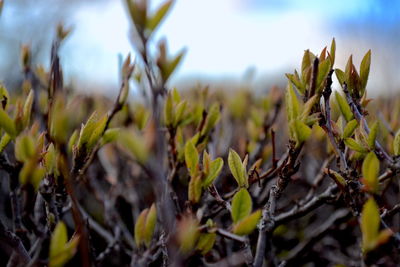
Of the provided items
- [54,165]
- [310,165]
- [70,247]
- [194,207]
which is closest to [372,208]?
[194,207]

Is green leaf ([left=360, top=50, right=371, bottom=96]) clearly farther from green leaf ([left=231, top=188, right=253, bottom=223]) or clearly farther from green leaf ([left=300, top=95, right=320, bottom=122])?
green leaf ([left=231, top=188, right=253, bottom=223])

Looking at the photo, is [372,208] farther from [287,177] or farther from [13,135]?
[13,135]

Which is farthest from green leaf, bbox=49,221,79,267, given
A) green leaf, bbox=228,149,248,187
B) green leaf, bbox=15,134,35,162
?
green leaf, bbox=228,149,248,187

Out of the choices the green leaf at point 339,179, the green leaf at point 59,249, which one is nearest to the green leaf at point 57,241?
the green leaf at point 59,249

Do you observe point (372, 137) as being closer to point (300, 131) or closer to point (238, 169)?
point (300, 131)

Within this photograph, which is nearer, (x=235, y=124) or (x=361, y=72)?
(x=361, y=72)

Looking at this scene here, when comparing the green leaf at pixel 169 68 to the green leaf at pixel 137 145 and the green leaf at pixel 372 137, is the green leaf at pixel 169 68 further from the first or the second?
the green leaf at pixel 372 137

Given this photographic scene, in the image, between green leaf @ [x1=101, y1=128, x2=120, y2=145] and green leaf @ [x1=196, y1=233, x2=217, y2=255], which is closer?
green leaf @ [x1=196, y1=233, x2=217, y2=255]
